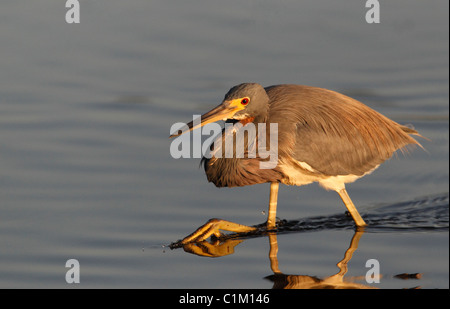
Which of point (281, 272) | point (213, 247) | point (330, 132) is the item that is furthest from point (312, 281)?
point (330, 132)

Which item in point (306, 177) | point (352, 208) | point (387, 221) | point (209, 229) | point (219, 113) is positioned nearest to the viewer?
point (219, 113)

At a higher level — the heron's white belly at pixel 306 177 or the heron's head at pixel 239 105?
the heron's head at pixel 239 105

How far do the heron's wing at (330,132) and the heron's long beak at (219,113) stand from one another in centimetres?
43

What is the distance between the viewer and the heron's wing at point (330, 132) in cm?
786

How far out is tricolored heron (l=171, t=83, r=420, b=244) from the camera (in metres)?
7.72

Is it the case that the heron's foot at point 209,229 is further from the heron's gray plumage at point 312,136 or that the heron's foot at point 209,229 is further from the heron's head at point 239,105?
the heron's head at point 239,105

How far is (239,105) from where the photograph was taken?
301 inches

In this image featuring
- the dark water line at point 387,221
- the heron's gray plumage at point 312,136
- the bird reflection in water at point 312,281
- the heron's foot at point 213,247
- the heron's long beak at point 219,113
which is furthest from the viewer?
the dark water line at point 387,221

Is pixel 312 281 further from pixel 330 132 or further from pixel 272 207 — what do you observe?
pixel 330 132

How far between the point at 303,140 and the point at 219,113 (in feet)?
3.00

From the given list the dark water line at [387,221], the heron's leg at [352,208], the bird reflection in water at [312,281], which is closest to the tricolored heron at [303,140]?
the heron's leg at [352,208]

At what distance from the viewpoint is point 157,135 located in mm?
10336
